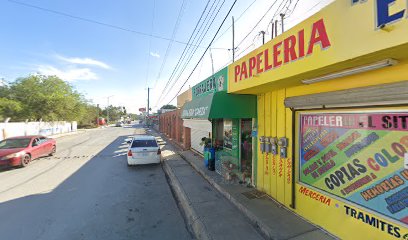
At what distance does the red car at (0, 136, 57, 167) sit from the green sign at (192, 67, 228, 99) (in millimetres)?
9578

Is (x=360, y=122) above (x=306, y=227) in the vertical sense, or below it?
above

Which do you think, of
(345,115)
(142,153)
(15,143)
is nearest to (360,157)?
(345,115)

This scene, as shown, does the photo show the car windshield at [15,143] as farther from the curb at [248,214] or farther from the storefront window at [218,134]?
the curb at [248,214]

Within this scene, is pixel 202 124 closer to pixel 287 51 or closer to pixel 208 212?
pixel 208 212

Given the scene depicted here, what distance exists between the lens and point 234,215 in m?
4.84

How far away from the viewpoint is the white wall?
2209cm

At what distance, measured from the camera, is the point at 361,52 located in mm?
2527

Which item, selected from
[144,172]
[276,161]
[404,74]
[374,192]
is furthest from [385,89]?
[144,172]

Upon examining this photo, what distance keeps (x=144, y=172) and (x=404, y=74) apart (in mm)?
9150

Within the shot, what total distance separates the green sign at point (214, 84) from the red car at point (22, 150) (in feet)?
31.4

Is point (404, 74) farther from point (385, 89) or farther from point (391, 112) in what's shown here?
point (391, 112)

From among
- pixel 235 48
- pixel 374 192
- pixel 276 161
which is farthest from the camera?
pixel 235 48

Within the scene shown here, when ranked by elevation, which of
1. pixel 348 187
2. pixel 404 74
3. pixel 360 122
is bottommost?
pixel 348 187

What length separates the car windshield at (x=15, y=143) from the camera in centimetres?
1059
